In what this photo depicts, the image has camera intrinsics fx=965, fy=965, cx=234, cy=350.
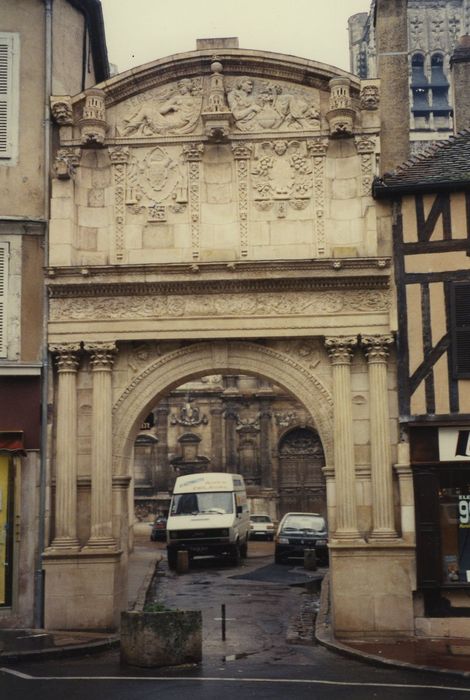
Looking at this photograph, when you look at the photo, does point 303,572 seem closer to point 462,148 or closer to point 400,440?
point 400,440

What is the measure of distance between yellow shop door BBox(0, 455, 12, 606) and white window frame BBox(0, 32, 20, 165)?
5684 mm

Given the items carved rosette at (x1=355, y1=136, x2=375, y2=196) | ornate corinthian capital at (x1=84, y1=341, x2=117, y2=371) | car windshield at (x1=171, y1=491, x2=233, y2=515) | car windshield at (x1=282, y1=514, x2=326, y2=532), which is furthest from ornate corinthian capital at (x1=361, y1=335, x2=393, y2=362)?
car windshield at (x1=282, y1=514, x2=326, y2=532)

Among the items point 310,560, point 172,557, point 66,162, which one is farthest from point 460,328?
point 172,557

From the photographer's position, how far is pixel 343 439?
55.2 ft

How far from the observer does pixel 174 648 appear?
13.3m

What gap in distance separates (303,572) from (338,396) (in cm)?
1178

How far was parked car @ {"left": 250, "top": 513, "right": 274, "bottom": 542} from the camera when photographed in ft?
137

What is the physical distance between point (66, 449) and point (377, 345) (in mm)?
5800

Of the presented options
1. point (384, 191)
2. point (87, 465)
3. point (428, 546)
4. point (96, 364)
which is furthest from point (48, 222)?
point (428, 546)

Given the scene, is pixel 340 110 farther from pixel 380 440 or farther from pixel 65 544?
pixel 65 544

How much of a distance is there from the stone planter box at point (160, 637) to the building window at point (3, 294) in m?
6.14

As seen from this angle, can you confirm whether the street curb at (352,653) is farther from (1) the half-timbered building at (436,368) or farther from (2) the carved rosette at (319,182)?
(2) the carved rosette at (319,182)

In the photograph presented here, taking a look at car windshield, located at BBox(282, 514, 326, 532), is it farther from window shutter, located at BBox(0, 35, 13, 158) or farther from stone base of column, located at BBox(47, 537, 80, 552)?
window shutter, located at BBox(0, 35, 13, 158)

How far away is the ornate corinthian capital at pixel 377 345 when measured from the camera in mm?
16922
